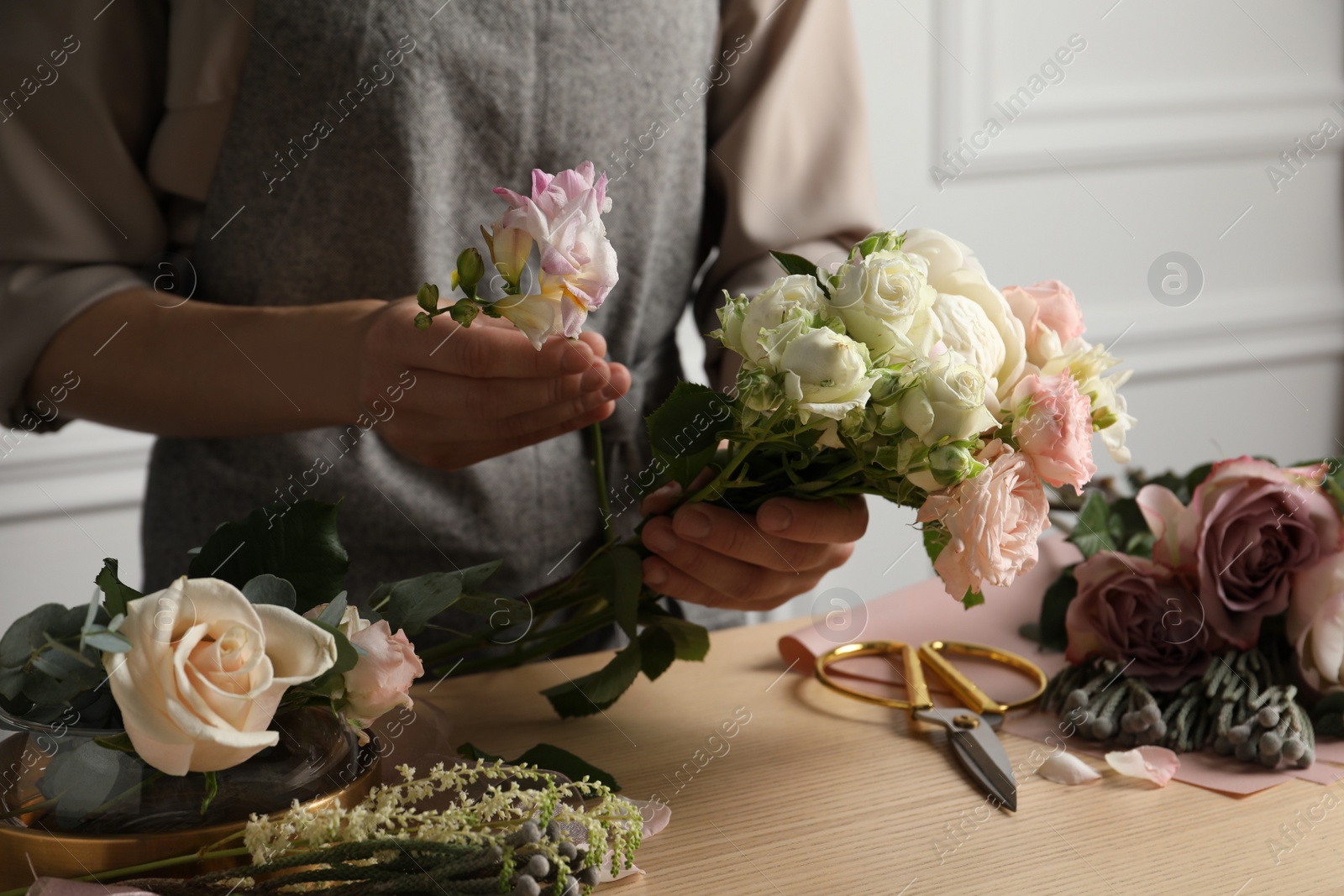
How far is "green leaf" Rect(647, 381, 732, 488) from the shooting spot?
1.85ft

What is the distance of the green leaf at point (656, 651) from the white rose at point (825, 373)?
224 mm

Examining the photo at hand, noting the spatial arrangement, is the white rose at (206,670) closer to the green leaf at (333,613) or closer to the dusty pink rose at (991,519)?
the green leaf at (333,613)

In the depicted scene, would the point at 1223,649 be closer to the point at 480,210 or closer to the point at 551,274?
the point at 551,274

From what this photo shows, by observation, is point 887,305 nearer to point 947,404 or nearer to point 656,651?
point 947,404

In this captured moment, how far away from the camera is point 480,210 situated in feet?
2.79

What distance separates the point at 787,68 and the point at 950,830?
596 millimetres

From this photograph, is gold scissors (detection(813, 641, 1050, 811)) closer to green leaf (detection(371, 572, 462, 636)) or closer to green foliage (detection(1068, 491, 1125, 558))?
green foliage (detection(1068, 491, 1125, 558))

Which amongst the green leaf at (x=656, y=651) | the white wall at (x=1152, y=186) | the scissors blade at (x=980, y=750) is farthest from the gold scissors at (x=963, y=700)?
the white wall at (x=1152, y=186)

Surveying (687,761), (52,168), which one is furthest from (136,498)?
(687,761)

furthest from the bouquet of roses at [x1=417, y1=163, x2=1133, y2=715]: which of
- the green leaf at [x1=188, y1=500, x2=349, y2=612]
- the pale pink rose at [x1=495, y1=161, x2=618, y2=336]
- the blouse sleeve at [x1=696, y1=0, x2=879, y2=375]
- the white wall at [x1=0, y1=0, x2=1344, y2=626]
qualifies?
the white wall at [x1=0, y1=0, x2=1344, y2=626]

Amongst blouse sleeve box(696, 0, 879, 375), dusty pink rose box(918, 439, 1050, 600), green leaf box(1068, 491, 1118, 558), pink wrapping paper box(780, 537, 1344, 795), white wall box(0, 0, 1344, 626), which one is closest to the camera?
dusty pink rose box(918, 439, 1050, 600)

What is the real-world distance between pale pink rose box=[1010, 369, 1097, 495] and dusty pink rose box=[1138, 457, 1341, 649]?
0.17m

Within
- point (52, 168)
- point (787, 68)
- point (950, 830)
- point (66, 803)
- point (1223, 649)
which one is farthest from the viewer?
point (787, 68)

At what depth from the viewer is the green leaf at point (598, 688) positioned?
2.13 ft
